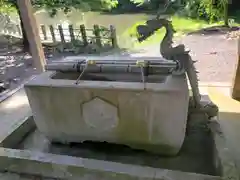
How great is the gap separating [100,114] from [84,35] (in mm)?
3528

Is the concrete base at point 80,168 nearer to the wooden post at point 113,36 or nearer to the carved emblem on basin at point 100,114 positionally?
the carved emblem on basin at point 100,114

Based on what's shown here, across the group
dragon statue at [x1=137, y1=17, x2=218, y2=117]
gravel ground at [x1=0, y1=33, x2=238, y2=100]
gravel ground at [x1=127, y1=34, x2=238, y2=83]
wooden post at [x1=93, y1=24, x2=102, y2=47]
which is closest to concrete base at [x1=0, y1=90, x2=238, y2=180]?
dragon statue at [x1=137, y1=17, x2=218, y2=117]

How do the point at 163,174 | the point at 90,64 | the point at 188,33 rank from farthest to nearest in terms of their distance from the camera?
the point at 188,33, the point at 90,64, the point at 163,174

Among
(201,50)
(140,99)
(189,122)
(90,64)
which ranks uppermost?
(90,64)

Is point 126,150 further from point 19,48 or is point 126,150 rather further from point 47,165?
point 19,48

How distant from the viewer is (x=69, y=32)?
5.30 metres

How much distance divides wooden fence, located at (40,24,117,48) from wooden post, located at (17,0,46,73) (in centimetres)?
126

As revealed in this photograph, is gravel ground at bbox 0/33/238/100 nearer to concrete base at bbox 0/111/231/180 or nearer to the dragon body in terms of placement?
the dragon body

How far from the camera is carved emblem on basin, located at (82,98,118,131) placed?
1.71 metres

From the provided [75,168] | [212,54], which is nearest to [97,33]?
[212,54]

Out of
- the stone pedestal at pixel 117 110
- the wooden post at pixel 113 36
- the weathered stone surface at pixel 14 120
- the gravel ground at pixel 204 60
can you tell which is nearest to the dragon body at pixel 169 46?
the stone pedestal at pixel 117 110

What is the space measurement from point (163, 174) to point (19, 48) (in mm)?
5300

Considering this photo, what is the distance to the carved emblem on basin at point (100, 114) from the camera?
1.71 meters

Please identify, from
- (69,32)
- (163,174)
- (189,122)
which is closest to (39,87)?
(163,174)
